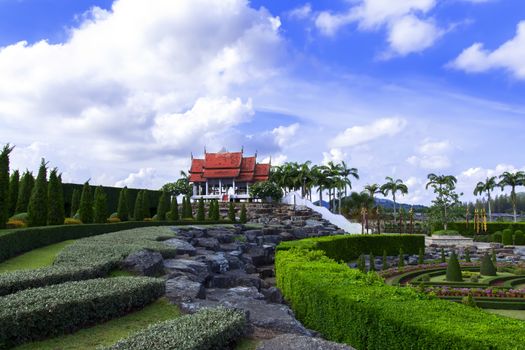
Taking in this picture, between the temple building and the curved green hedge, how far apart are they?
54037 mm

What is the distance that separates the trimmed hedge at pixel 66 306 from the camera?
6.16 m

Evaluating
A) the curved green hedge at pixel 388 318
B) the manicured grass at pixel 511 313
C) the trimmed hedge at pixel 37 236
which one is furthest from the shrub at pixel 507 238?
the curved green hedge at pixel 388 318

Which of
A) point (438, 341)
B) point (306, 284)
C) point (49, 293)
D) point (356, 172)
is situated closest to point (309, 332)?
point (306, 284)

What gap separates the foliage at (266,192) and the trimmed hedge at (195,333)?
51708 mm

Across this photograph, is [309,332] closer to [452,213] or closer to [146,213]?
[146,213]

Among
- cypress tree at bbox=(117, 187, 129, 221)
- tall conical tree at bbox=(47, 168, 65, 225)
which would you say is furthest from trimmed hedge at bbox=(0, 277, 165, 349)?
cypress tree at bbox=(117, 187, 129, 221)

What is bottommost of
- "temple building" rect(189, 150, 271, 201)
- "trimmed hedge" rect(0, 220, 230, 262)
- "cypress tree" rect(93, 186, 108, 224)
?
"trimmed hedge" rect(0, 220, 230, 262)

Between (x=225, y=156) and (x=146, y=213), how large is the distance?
35.8 meters

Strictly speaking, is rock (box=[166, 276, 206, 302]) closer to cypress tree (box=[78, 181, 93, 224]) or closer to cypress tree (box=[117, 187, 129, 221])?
cypress tree (box=[78, 181, 93, 224])

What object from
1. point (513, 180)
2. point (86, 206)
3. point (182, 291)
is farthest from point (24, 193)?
point (513, 180)

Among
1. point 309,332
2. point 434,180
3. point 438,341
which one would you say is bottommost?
point 309,332

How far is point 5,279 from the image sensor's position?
8.08 m

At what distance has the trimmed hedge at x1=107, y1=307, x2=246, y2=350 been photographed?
204 inches

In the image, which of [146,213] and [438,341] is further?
[146,213]
